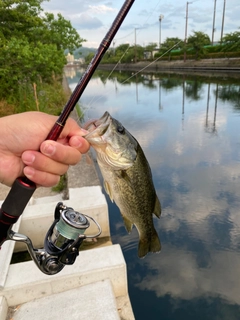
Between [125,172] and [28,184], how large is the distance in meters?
0.56

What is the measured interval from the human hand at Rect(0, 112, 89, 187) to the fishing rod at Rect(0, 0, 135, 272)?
57 mm

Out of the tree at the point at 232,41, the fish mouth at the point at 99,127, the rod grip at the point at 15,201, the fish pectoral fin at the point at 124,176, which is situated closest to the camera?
the rod grip at the point at 15,201

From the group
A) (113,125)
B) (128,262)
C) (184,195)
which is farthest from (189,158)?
(113,125)

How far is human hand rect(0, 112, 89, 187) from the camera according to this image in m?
1.42

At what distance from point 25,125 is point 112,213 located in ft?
12.9

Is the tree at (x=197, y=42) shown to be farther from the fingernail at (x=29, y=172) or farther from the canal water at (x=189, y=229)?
the fingernail at (x=29, y=172)

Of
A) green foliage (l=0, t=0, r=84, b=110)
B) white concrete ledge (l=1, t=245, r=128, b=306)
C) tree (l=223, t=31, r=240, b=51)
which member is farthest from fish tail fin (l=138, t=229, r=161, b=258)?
tree (l=223, t=31, r=240, b=51)

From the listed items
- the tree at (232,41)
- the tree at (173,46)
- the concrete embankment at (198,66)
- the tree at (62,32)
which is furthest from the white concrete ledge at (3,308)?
the tree at (232,41)

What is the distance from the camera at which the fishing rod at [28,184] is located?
1372mm

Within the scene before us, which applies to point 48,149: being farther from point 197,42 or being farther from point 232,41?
point 197,42

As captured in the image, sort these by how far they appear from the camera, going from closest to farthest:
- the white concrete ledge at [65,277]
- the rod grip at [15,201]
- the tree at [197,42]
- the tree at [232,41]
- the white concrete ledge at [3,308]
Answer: the rod grip at [15,201]
the white concrete ledge at [3,308]
the white concrete ledge at [65,277]
the tree at [232,41]
the tree at [197,42]

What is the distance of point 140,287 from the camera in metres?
3.81

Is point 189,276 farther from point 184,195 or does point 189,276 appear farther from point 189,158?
point 189,158

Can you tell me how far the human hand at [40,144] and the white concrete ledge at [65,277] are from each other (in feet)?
4.63
